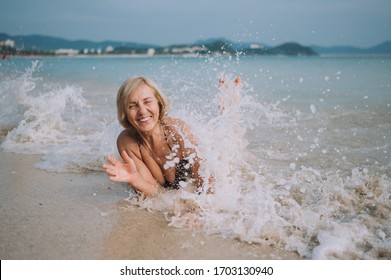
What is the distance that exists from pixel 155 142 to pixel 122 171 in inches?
21.9

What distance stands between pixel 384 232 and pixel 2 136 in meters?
5.48

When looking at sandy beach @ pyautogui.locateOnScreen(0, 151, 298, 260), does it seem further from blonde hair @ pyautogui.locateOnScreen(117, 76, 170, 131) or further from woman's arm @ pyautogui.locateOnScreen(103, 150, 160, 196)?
blonde hair @ pyautogui.locateOnScreen(117, 76, 170, 131)

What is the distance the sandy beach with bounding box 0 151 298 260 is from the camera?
237 centimetres

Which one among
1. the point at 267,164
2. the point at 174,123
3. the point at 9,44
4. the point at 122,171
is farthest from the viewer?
the point at 9,44

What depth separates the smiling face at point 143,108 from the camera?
316 cm

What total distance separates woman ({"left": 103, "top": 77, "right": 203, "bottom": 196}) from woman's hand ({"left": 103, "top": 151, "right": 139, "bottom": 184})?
0.13 metres

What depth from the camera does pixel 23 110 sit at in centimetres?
663

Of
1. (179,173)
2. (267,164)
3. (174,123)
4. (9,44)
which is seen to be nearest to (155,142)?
(174,123)

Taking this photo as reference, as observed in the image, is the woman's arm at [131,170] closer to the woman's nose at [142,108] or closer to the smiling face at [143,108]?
the smiling face at [143,108]

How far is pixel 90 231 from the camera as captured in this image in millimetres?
2635

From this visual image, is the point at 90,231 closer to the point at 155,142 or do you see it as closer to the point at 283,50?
the point at 155,142

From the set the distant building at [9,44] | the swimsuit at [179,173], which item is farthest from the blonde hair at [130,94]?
the distant building at [9,44]

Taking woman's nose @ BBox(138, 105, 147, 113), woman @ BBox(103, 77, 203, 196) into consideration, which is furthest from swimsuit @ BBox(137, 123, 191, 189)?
woman's nose @ BBox(138, 105, 147, 113)

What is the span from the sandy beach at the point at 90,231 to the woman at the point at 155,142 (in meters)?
0.34
